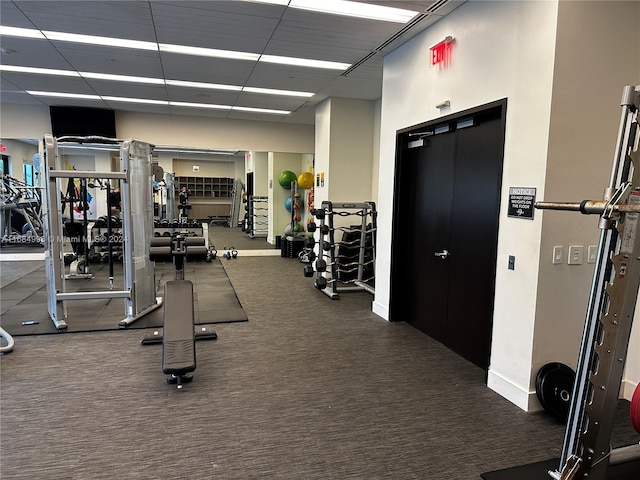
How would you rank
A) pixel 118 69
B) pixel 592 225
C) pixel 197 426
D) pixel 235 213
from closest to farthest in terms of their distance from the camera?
pixel 197 426, pixel 592 225, pixel 118 69, pixel 235 213

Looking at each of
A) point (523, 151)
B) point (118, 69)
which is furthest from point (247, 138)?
point (523, 151)

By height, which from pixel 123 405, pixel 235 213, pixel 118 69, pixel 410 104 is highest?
pixel 118 69

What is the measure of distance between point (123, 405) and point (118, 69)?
4.80m

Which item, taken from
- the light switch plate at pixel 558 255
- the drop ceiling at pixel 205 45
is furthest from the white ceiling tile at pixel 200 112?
the light switch plate at pixel 558 255

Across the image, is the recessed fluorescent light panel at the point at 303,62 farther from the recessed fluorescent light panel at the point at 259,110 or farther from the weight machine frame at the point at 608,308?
the weight machine frame at the point at 608,308

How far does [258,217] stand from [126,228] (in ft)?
20.8

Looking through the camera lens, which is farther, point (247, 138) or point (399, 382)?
point (247, 138)

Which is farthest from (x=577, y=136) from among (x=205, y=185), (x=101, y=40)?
(x=205, y=185)

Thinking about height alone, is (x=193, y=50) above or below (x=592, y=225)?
above

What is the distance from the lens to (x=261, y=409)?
3033 mm

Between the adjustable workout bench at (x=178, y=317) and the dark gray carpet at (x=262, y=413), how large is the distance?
7.2 inches

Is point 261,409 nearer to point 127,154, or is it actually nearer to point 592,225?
point 592,225

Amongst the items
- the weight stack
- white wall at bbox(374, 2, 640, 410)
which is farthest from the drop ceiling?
the weight stack

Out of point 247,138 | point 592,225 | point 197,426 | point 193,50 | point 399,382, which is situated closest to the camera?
point 197,426
